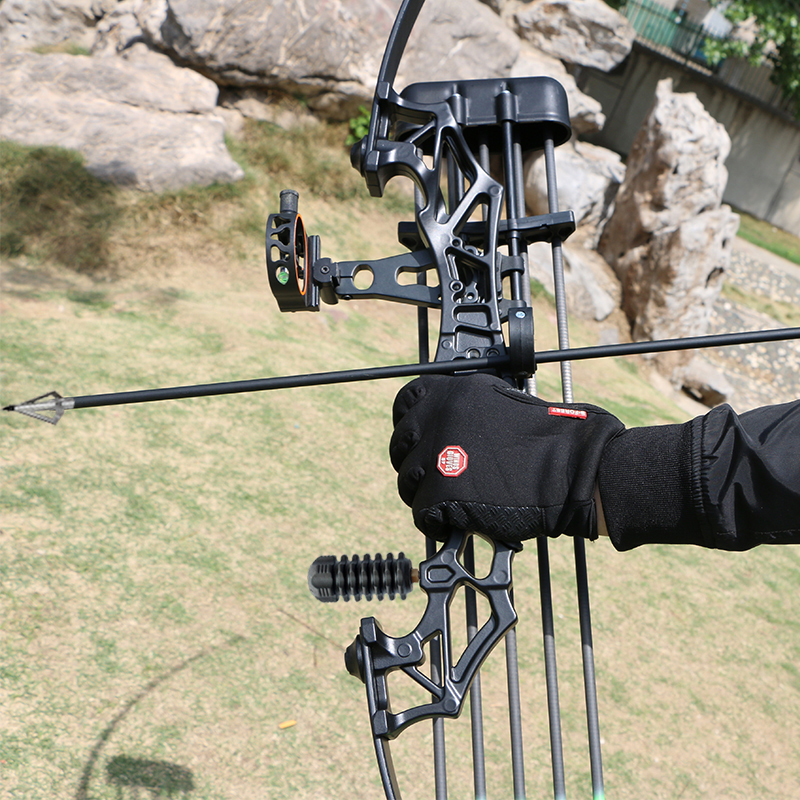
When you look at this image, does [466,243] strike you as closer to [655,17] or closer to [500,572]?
[500,572]

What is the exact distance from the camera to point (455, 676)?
3.93 ft

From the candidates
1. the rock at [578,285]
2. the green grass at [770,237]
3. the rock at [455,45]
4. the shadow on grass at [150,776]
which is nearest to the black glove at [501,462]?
the shadow on grass at [150,776]

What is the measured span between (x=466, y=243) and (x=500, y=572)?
0.77 metres

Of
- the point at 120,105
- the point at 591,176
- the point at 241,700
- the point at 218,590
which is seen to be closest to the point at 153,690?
the point at 241,700

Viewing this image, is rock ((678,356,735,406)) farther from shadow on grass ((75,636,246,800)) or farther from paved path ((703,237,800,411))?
shadow on grass ((75,636,246,800))

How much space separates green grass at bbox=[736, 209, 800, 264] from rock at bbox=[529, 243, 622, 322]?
18.3 feet

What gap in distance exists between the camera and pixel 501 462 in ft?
4.13

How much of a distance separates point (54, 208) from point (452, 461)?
17.4ft

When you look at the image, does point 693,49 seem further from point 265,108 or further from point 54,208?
point 54,208

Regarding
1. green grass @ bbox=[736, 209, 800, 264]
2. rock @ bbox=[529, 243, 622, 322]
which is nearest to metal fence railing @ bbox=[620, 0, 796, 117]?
green grass @ bbox=[736, 209, 800, 264]

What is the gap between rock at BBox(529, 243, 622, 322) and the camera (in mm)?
8008

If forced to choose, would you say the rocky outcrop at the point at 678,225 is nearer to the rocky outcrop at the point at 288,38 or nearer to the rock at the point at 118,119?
the rocky outcrop at the point at 288,38

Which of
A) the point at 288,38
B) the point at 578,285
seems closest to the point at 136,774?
the point at 288,38

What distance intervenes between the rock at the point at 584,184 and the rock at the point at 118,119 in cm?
351
